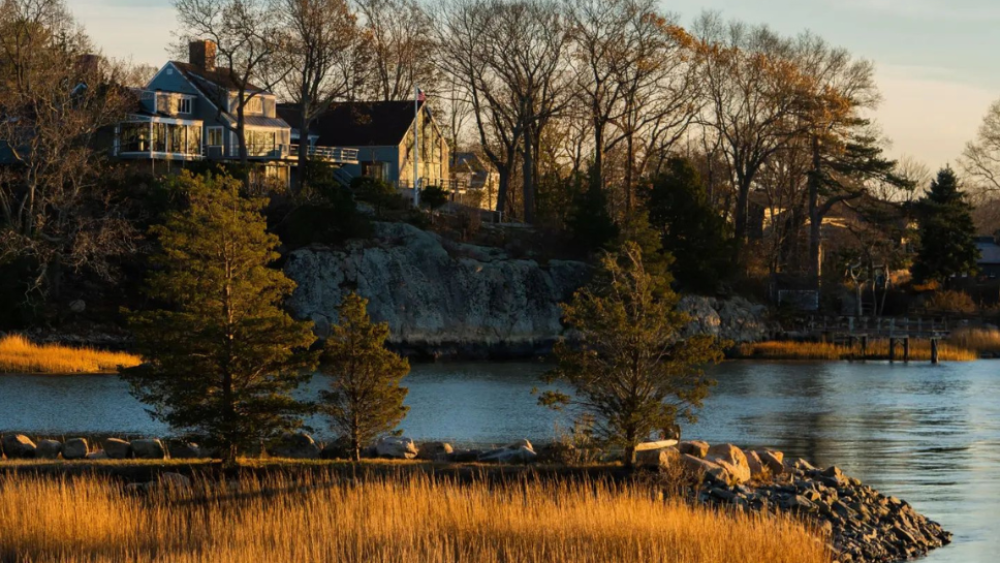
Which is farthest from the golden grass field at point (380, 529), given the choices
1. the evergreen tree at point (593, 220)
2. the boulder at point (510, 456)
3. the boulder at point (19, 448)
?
the evergreen tree at point (593, 220)

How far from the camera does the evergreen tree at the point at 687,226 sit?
246 feet

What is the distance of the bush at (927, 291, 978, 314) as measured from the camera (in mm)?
85562

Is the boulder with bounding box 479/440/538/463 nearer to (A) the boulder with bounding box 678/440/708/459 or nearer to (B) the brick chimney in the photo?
(A) the boulder with bounding box 678/440/708/459

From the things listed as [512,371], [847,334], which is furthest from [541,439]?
[847,334]

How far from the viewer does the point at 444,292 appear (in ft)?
234

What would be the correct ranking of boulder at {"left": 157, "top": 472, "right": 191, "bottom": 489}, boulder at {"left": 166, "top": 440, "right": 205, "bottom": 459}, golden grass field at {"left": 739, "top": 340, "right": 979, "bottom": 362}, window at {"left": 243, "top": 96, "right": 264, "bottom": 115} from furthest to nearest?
window at {"left": 243, "top": 96, "right": 264, "bottom": 115}, golden grass field at {"left": 739, "top": 340, "right": 979, "bottom": 362}, boulder at {"left": 166, "top": 440, "right": 205, "bottom": 459}, boulder at {"left": 157, "top": 472, "right": 191, "bottom": 489}

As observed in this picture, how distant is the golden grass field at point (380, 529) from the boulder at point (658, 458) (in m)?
3.56

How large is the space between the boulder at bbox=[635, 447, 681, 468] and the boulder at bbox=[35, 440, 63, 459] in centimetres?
1147

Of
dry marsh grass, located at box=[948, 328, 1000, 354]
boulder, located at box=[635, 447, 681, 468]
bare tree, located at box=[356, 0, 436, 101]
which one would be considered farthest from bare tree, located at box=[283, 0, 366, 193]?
boulder, located at box=[635, 447, 681, 468]

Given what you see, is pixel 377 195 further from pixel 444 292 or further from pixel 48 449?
pixel 48 449

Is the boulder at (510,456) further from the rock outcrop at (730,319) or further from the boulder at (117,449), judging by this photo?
the rock outcrop at (730,319)

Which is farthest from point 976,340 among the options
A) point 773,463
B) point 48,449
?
point 48,449

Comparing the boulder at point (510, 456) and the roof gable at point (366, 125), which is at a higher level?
the roof gable at point (366, 125)

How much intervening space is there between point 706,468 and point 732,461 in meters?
1.27
